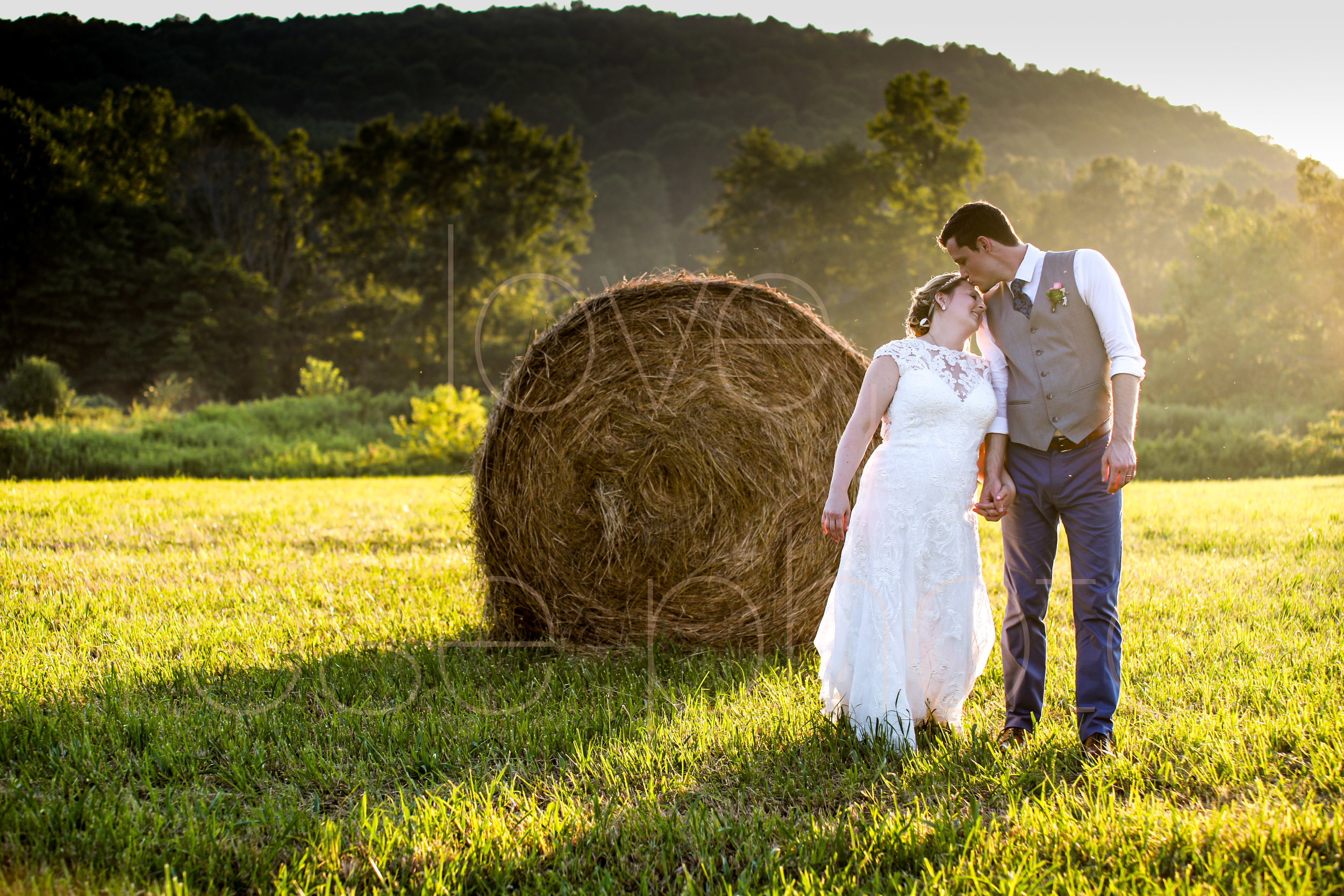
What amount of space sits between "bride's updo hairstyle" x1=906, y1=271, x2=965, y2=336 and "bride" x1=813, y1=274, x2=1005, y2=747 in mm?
109

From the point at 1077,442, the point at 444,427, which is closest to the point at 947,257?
the point at 444,427

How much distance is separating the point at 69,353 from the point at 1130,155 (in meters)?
70.1

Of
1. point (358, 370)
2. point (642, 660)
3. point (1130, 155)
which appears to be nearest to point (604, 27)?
point (1130, 155)

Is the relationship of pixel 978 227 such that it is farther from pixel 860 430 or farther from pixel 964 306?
pixel 860 430

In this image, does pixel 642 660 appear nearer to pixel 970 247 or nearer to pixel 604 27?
pixel 970 247

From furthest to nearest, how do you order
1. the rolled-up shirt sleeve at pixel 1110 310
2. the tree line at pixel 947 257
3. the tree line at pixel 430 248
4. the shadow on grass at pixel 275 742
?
the tree line at pixel 430 248 → the tree line at pixel 947 257 → the rolled-up shirt sleeve at pixel 1110 310 → the shadow on grass at pixel 275 742

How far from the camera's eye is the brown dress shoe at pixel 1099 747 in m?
3.04

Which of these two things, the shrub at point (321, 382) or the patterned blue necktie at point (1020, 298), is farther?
the shrub at point (321, 382)

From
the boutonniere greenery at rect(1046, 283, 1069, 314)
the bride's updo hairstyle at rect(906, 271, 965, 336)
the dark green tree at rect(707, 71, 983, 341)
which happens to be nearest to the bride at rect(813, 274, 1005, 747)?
the bride's updo hairstyle at rect(906, 271, 965, 336)

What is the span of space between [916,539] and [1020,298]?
1.04 metres

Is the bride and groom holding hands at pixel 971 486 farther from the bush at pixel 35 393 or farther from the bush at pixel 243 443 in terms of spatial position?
the bush at pixel 35 393

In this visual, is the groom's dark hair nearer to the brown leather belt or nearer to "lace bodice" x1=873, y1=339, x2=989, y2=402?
"lace bodice" x1=873, y1=339, x2=989, y2=402

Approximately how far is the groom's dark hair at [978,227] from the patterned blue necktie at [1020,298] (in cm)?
16

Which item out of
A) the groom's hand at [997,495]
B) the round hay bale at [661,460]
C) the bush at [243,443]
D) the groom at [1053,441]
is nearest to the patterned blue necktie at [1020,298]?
the groom at [1053,441]
